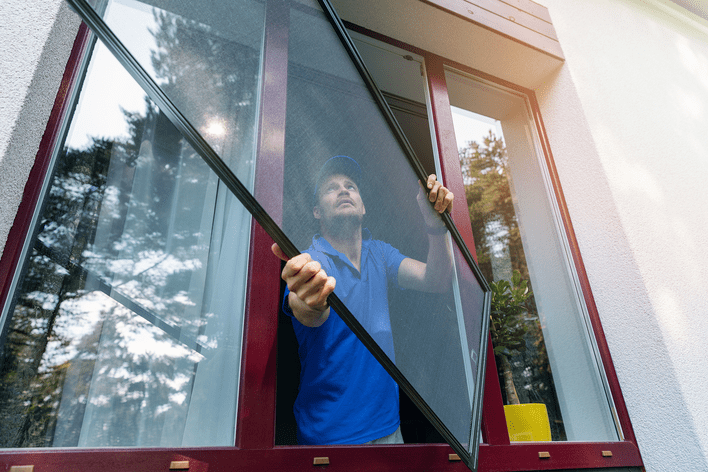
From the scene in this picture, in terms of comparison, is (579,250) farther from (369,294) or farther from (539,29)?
(369,294)

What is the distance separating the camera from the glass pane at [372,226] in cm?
92

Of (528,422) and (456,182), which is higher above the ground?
(456,182)

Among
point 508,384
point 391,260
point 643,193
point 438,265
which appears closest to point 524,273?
point 508,384

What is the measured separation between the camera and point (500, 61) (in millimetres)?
2744

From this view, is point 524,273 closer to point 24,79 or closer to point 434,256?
point 434,256

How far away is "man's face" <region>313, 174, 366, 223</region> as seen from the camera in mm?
920

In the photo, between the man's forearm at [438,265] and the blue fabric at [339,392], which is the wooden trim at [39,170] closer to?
the blue fabric at [339,392]

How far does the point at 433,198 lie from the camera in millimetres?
1286

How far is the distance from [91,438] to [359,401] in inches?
31.5

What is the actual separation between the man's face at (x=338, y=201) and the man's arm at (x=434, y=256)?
22 cm

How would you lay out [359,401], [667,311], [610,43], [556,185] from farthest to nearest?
1. [610,43]
2. [556,185]
3. [667,311]
4. [359,401]

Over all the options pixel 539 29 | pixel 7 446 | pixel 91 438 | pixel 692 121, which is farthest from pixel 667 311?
pixel 7 446

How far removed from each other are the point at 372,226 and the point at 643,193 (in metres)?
2.10

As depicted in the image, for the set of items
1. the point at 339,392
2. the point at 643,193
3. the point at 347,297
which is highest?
the point at 643,193
